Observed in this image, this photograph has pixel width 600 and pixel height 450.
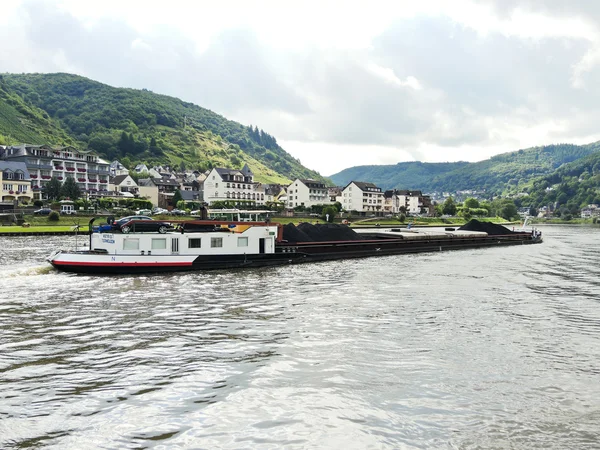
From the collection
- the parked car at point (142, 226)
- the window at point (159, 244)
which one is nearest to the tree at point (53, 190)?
the parked car at point (142, 226)

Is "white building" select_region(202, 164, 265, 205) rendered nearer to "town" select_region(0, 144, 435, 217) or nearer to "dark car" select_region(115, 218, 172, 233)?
"town" select_region(0, 144, 435, 217)

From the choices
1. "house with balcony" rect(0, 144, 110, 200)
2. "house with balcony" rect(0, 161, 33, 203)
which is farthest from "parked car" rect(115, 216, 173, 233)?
"house with balcony" rect(0, 144, 110, 200)

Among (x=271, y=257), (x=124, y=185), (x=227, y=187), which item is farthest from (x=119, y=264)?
(x=124, y=185)

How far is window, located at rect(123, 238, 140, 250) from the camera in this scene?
119 ft

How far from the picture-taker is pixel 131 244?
119ft

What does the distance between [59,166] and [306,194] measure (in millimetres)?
81838

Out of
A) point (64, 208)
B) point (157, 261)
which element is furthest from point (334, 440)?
point (64, 208)

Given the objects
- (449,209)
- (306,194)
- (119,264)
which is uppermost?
(306,194)

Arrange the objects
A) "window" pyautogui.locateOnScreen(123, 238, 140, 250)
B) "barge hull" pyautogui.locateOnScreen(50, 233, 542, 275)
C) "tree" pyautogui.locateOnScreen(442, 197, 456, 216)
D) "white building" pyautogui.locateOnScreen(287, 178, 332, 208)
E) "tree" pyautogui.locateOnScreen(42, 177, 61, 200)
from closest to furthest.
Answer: "barge hull" pyautogui.locateOnScreen(50, 233, 542, 275)
"window" pyautogui.locateOnScreen(123, 238, 140, 250)
"tree" pyautogui.locateOnScreen(42, 177, 61, 200)
"white building" pyautogui.locateOnScreen(287, 178, 332, 208)
"tree" pyautogui.locateOnScreen(442, 197, 456, 216)

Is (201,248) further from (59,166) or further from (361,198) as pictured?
(361,198)

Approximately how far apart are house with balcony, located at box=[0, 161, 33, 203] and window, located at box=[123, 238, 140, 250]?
78539mm

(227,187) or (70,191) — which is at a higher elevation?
(227,187)

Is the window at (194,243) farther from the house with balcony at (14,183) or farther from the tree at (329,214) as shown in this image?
the tree at (329,214)

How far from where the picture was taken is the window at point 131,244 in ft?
119
